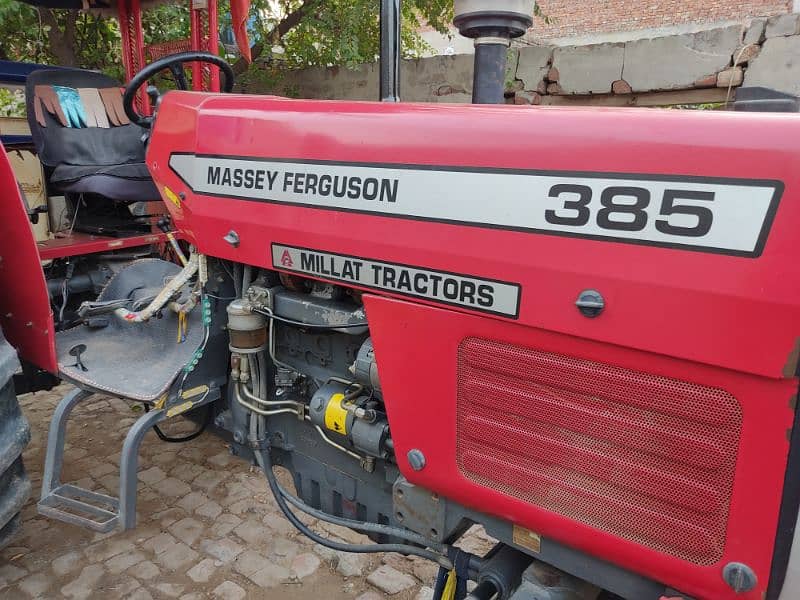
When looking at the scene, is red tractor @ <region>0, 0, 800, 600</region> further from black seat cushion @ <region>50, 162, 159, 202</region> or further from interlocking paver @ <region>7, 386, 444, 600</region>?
black seat cushion @ <region>50, 162, 159, 202</region>

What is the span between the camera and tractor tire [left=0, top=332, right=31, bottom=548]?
5.84 ft

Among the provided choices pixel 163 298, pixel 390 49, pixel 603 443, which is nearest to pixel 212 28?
pixel 163 298

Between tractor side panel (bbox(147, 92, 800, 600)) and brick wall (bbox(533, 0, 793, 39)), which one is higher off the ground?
brick wall (bbox(533, 0, 793, 39))

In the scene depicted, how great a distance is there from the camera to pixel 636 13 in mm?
13109

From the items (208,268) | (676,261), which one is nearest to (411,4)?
(208,268)

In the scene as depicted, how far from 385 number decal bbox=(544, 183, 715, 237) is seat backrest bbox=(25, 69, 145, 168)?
2.53 metres

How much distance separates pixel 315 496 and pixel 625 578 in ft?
3.21

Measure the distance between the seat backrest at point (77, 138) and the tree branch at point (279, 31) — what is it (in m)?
2.96

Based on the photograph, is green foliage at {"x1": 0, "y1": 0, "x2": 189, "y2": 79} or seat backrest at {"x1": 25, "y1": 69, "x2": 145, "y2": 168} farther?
green foliage at {"x1": 0, "y1": 0, "x2": 189, "y2": 79}

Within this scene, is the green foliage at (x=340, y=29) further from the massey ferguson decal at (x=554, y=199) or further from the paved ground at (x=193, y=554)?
the massey ferguson decal at (x=554, y=199)

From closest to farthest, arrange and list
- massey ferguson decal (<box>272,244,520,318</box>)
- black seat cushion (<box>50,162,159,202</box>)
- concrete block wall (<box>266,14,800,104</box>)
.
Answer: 1. massey ferguson decal (<box>272,244,520,318</box>)
2. black seat cushion (<box>50,162,159,202</box>)
3. concrete block wall (<box>266,14,800,104</box>)

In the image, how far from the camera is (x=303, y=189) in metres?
1.46

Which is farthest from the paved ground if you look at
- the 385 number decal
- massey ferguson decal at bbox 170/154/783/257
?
the 385 number decal

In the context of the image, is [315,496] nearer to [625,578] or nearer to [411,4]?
[625,578]
